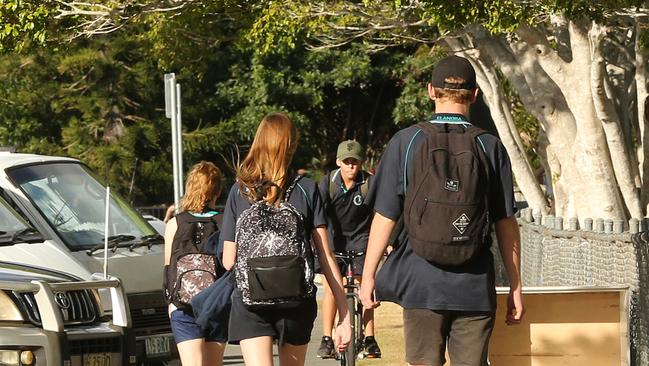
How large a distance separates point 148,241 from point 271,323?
387 centimetres

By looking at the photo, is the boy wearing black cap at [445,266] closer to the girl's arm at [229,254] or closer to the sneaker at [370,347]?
the girl's arm at [229,254]

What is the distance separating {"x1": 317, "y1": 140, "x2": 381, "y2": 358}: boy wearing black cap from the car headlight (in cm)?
435

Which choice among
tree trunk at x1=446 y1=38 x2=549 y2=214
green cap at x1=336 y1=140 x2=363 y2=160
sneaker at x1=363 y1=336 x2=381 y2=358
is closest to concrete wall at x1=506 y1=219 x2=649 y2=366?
sneaker at x1=363 y1=336 x2=381 y2=358

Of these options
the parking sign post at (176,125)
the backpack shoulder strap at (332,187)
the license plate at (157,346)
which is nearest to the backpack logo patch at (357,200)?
the backpack shoulder strap at (332,187)

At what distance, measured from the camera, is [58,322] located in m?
7.60

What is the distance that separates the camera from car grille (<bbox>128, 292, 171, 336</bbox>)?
9.63 m

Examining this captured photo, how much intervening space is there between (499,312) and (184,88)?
78.7ft

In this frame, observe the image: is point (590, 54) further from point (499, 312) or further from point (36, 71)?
point (36, 71)

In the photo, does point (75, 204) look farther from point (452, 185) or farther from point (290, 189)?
point (452, 185)

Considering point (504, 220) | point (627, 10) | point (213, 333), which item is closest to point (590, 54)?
point (627, 10)

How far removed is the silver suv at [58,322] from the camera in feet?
24.2

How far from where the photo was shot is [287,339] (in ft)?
21.6

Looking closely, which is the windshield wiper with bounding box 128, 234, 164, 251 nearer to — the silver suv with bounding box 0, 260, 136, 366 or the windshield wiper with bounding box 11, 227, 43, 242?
the windshield wiper with bounding box 11, 227, 43, 242

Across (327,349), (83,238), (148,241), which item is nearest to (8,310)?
(83,238)
